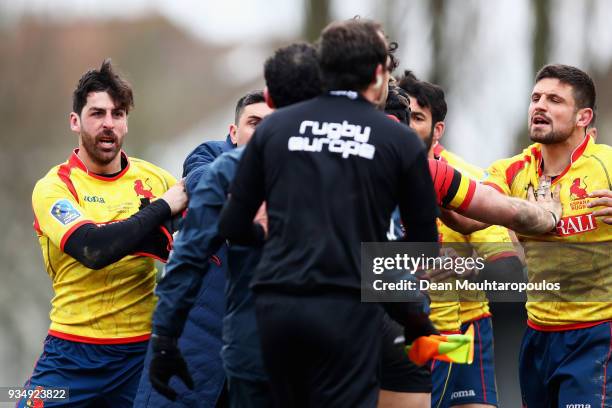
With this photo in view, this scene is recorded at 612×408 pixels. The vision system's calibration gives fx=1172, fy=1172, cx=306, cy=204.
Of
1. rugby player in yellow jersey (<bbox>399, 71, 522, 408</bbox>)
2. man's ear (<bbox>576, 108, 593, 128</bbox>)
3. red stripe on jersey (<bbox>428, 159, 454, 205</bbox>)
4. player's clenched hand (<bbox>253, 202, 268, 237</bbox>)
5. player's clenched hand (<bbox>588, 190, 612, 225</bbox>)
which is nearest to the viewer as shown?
player's clenched hand (<bbox>253, 202, 268, 237</bbox>)

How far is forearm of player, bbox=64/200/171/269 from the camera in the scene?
617 centimetres

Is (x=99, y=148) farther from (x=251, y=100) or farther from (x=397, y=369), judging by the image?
(x=397, y=369)

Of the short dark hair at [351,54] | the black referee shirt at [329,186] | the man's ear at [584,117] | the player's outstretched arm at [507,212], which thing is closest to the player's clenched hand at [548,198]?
the player's outstretched arm at [507,212]

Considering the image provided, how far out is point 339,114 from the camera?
480 centimetres

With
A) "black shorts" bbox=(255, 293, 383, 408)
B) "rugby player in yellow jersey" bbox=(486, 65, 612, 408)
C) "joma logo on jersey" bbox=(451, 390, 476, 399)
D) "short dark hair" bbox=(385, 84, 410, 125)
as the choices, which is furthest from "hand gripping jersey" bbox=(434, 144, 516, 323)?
"black shorts" bbox=(255, 293, 383, 408)

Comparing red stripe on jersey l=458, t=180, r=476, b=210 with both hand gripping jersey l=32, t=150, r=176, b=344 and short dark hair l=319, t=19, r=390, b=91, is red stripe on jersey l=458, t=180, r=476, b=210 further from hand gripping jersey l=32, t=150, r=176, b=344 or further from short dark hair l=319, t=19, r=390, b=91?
hand gripping jersey l=32, t=150, r=176, b=344

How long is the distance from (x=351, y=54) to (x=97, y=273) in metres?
2.42

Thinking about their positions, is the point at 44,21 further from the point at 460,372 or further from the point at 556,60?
the point at 460,372

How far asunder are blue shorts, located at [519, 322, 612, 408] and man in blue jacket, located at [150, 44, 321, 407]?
2582 millimetres

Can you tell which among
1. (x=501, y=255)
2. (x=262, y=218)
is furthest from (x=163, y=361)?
(x=501, y=255)

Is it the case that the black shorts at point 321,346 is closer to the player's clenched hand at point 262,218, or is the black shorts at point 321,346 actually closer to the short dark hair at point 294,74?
the player's clenched hand at point 262,218

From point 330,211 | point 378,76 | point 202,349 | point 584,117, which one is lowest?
point 202,349

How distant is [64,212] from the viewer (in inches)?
252

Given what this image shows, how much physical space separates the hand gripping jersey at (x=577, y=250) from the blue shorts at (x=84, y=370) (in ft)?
8.07
